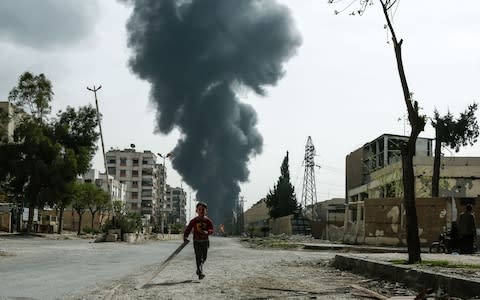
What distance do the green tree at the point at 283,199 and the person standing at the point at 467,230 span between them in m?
73.4

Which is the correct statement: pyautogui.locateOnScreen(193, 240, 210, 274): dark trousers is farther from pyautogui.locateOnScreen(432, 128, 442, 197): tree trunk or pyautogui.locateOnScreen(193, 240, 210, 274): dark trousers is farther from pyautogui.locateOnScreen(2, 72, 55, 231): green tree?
pyautogui.locateOnScreen(2, 72, 55, 231): green tree

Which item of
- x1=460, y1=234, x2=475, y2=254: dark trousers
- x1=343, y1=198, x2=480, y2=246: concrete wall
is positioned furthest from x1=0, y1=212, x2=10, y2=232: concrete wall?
x1=460, y1=234, x2=475, y2=254: dark trousers

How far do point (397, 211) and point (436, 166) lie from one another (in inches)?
479

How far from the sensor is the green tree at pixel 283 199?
94.6 metres

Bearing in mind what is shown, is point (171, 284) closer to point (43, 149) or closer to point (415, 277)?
point (415, 277)

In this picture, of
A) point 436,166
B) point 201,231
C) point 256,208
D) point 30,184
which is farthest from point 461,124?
point 256,208

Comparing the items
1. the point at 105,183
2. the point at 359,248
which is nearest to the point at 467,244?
the point at 359,248

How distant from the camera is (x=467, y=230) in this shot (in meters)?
19.3

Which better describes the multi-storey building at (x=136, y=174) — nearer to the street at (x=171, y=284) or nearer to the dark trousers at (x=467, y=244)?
the dark trousers at (x=467, y=244)

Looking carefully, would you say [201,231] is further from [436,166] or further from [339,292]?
[436,166]

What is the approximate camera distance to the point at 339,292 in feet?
32.4

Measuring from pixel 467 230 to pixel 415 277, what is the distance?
9926 mm

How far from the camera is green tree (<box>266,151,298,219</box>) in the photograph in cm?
9462

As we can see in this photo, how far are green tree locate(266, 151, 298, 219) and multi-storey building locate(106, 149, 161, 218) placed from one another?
2715 inches
